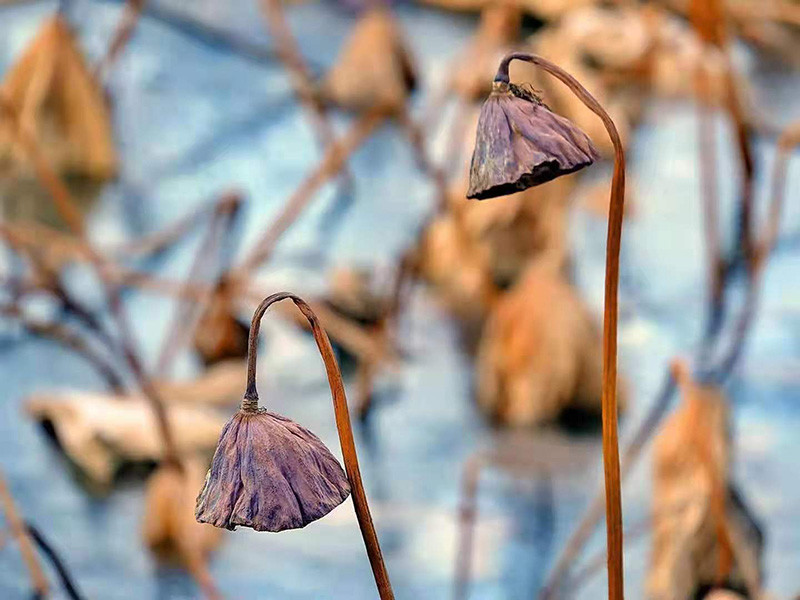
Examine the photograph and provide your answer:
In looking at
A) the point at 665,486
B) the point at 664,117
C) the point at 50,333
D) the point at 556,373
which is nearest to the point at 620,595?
the point at 665,486

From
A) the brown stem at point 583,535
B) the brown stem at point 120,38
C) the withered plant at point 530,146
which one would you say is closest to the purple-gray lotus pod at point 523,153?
the withered plant at point 530,146

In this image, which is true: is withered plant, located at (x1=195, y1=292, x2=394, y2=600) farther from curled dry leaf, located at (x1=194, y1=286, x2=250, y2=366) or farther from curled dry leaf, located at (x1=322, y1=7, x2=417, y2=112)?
curled dry leaf, located at (x1=322, y1=7, x2=417, y2=112)

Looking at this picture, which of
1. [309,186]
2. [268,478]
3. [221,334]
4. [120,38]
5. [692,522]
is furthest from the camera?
[120,38]

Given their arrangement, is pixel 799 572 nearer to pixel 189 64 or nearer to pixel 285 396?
pixel 285 396

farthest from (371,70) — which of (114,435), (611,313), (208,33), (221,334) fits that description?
(611,313)

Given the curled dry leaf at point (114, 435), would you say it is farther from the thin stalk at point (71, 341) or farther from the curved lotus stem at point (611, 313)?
the curved lotus stem at point (611, 313)

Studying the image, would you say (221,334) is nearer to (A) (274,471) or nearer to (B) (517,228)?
(B) (517,228)
